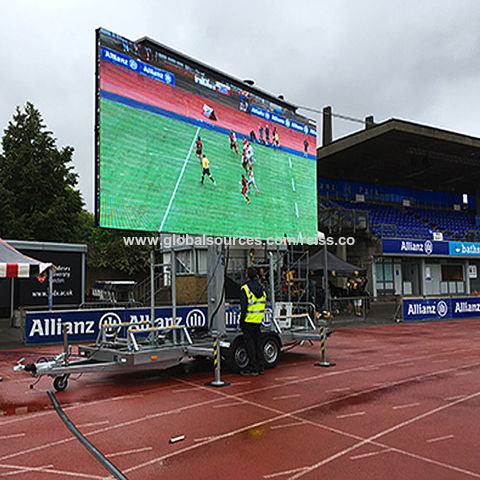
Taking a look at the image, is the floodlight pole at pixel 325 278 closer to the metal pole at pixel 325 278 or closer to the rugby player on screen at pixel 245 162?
the metal pole at pixel 325 278

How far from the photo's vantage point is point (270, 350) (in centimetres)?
1037

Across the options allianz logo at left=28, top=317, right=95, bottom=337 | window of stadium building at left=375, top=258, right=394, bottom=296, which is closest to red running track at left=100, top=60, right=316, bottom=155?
allianz logo at left=28, top=317, right=95, bottom=337

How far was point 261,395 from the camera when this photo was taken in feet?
25.9

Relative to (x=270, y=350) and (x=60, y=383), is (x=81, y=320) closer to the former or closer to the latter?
(x=60, y=383)

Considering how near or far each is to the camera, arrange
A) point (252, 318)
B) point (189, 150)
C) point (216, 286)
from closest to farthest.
A: point (189, 150), point (252, 318), point (216, 286)

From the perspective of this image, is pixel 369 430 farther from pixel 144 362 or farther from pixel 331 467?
pixel 144 362

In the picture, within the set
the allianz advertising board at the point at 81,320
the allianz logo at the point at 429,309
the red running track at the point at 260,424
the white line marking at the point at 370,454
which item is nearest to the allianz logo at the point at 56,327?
the allianz advertising board at the point at 81,320

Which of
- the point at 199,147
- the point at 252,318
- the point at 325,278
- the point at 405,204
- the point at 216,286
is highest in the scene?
the point at 405,204

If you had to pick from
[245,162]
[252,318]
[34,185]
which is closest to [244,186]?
[245,162]

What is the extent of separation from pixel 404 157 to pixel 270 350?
28895 mm

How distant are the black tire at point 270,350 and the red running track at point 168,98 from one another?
4494 mm

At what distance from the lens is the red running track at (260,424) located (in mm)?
4855

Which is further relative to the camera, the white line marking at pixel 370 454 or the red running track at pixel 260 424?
the white line marking at pixel 370 454

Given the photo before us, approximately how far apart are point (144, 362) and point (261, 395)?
2146 millimetres
